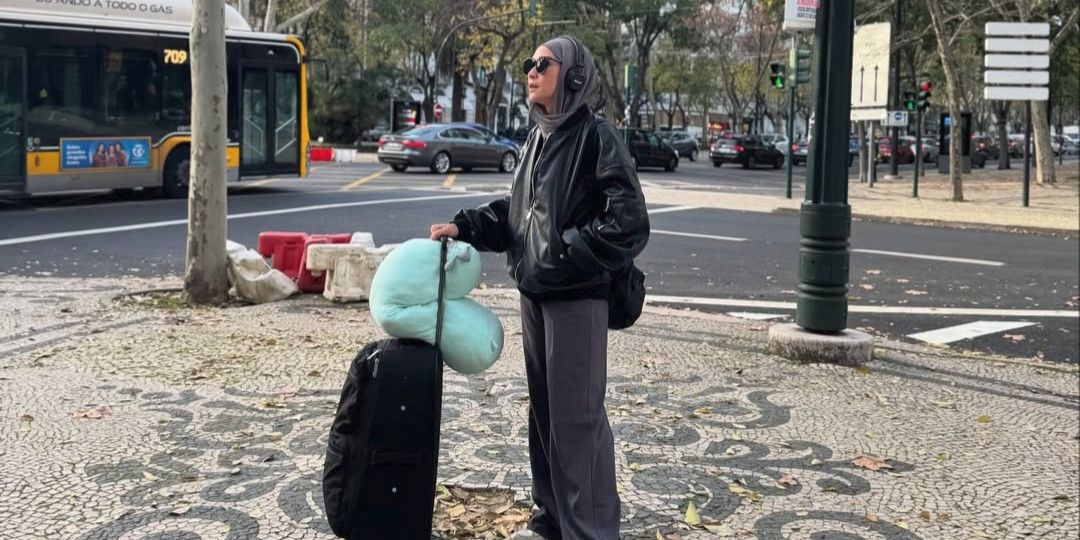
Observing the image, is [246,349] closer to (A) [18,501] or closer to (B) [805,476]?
(A) [18,501]

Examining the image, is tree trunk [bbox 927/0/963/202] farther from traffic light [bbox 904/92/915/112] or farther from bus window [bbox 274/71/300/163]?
bus window [bbox 274/71/300/163]

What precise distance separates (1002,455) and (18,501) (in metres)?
4.32

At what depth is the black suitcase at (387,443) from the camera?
3342mm

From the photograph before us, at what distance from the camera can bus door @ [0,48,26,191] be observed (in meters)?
16.0

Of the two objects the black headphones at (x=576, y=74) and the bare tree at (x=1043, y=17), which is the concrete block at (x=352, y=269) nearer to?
the black headphones at (x=576, y=74)

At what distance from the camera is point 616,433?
16.9 ft

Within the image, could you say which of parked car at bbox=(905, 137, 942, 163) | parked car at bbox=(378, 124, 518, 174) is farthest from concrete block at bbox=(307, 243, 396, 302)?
parked car at bbox=(905, 137, 942, 163)

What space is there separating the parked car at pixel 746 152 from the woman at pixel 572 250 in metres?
42.2

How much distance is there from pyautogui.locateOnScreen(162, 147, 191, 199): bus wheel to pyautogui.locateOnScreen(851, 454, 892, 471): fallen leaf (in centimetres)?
1564

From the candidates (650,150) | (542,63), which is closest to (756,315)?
(542,63)

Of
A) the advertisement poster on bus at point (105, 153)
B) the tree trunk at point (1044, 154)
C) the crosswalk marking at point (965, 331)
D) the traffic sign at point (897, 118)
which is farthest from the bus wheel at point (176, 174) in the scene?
the tree trunk at point (1044, 154)

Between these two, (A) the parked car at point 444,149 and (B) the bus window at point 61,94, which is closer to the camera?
(B) the bus window at point 61,94

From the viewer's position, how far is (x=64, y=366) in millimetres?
6191

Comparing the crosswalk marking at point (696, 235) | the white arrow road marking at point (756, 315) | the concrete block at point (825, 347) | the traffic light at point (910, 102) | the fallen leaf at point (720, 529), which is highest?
the traffic light at point (910, 102)
